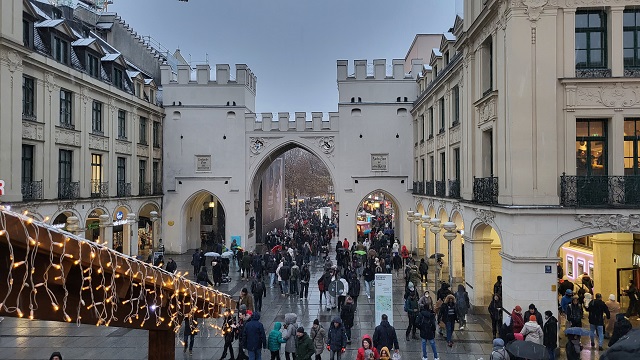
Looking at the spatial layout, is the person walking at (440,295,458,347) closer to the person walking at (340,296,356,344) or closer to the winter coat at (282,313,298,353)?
the person walking at (340,296,356,344)

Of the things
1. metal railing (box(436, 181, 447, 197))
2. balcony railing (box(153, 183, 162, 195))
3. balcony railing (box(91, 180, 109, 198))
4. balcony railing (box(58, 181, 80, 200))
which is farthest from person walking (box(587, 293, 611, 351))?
balcony railing (box(153, 183, 162, 195))

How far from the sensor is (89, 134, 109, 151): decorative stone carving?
82.7 feet

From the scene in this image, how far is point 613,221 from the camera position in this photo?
1286 cm

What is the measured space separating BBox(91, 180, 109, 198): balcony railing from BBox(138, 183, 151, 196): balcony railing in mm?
4206

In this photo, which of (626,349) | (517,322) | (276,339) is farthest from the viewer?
(517,322)

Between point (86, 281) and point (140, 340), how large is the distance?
10.8 m

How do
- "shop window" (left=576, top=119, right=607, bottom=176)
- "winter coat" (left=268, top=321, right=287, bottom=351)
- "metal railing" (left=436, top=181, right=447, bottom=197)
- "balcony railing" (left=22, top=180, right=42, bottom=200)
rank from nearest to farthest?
"winter coat" (left=268, top=321, right=287, bottom=351) < "shop window" (left=576, top=119, right=607, bottom=176) < "balcony railing" (left=22, top=180, right=42, bottom=200) < "metal railing" (left=436, top=181, right=447, bottom=197)

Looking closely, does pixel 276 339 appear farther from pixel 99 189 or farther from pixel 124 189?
pixel 124 189

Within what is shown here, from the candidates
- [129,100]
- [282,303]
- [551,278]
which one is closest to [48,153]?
[129,100]

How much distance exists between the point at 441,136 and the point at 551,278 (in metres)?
12.3

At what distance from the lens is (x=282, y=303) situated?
1888cm

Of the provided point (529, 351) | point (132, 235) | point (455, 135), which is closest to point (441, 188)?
point (455, 135)

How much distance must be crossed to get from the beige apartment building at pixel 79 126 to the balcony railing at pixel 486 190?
13.6 meters

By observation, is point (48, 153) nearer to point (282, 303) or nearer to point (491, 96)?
point (282, 303)
